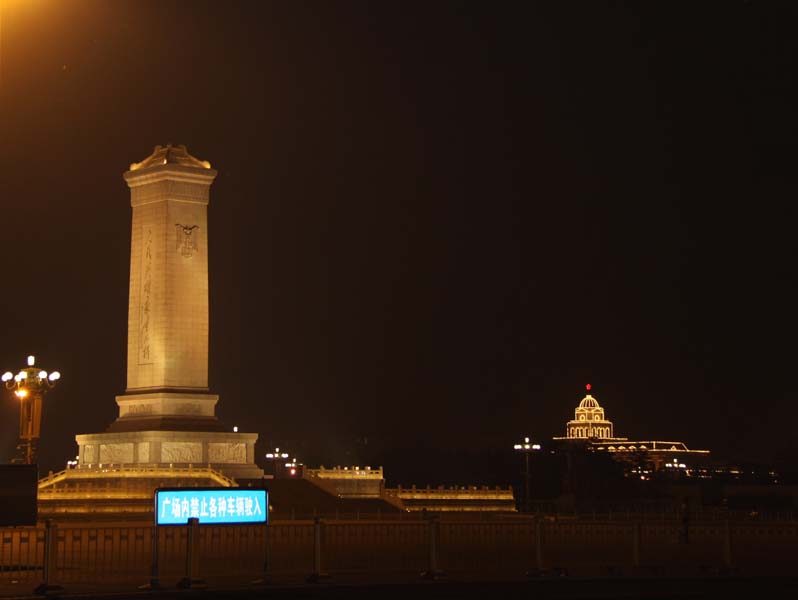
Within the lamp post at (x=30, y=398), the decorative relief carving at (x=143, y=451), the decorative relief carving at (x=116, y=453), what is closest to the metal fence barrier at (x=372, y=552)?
the lamp post at (x=30, y=398)

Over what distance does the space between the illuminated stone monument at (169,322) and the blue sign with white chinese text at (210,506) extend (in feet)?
131

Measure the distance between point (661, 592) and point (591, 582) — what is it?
8.00ft

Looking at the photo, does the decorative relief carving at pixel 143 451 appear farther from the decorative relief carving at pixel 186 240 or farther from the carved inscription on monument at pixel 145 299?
the decorative relief carving at pixel 186 240

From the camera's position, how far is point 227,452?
6856cm

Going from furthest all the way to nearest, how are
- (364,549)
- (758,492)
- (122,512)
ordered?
(758,492) → (122,512) → (364,549)

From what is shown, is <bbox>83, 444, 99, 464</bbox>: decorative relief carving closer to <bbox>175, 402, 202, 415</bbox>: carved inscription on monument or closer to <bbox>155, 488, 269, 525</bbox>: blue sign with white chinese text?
<bbox>175, 402, 202, 415</bbox>: carved inscription on monument

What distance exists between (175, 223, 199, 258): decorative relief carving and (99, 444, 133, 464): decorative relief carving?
Answer: 919cm

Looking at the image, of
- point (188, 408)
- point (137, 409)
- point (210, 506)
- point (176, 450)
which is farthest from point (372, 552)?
point (137, 409)

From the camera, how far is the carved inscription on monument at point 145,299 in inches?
2766

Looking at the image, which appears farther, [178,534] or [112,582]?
[178,534]

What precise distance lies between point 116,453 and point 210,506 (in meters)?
41.8

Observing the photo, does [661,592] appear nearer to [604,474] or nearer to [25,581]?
[25,581]

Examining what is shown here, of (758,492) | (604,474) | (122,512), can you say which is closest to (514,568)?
(122,512)

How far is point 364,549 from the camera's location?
127ft
